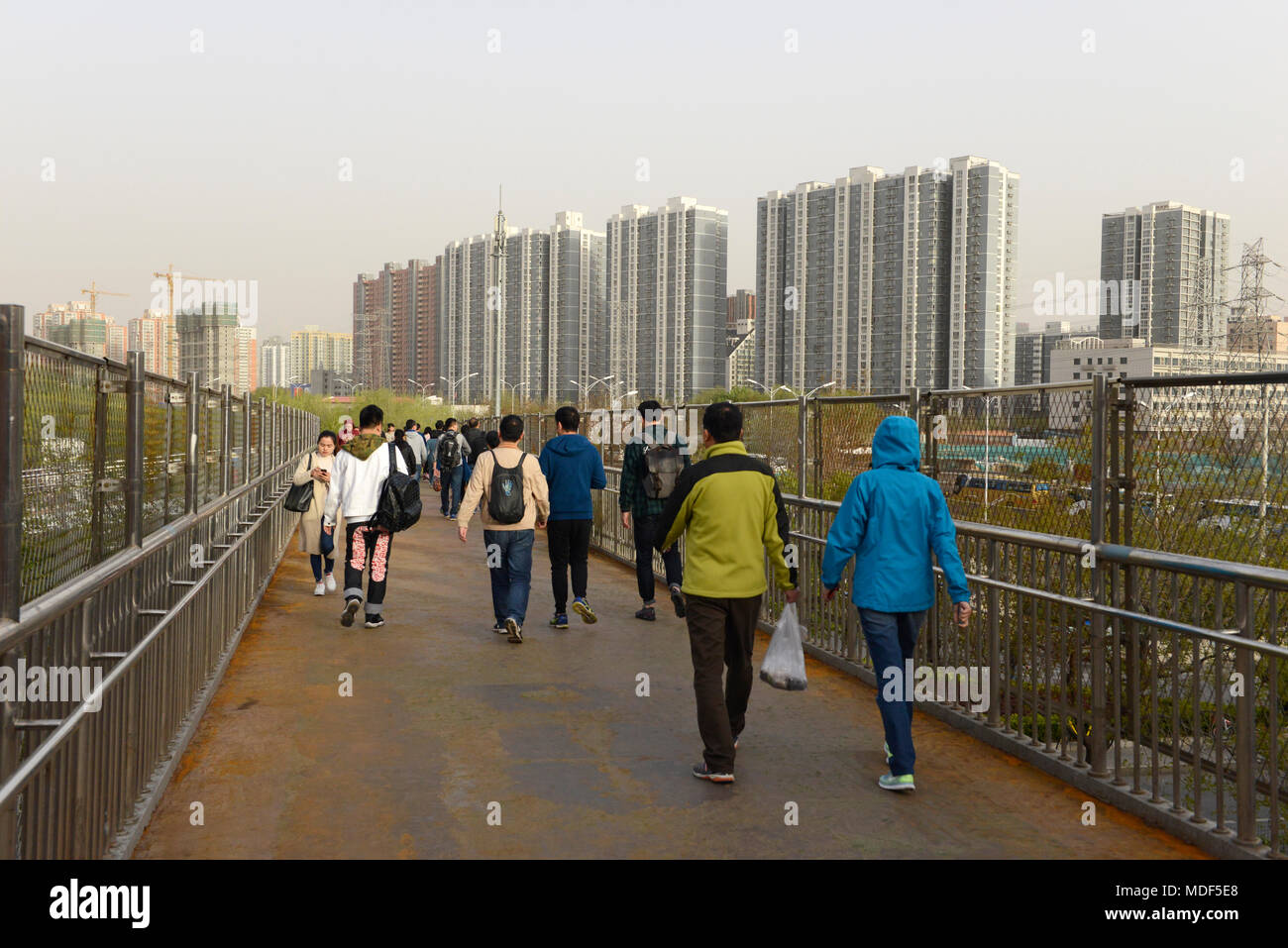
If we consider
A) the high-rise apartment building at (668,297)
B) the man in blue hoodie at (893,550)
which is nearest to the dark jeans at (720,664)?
the man in blue hoodie at (893,550)

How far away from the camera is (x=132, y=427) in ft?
17.4

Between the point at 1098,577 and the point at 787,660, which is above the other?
the point at 1098,577

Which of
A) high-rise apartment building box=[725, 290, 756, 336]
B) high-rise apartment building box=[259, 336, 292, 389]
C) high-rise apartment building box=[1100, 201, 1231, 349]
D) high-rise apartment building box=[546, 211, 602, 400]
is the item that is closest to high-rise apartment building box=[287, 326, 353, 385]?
high-rise apartment building box=[259, 336, 292, 389]

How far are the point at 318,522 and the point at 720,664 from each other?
26.2ft

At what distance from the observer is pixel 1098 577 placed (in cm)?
571

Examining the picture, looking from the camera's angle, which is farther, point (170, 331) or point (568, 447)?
point (170, 331)

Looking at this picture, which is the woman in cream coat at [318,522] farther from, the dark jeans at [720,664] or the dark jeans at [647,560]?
the dark jeans at [720,664]

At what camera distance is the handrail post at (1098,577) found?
5.65 m

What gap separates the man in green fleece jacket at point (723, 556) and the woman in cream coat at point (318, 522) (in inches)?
276

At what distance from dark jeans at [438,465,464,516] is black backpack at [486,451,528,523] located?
13.8 m

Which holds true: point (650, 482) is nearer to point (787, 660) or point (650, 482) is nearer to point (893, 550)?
point (787, 660)

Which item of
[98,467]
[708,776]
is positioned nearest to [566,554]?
[708,776]

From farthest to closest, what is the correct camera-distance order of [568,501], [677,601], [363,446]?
[568,501] < [363,446] < [677,601]
